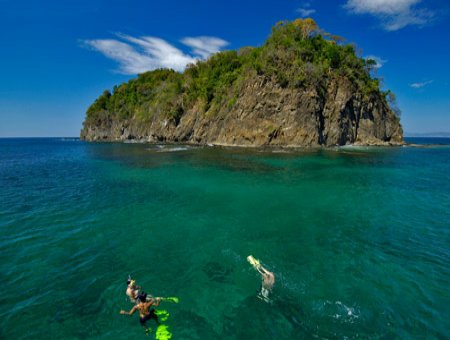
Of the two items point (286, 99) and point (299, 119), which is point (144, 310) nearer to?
point (299, 119)

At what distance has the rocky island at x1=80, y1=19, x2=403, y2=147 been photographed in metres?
71.2

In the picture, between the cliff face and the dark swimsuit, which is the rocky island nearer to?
the cliff face

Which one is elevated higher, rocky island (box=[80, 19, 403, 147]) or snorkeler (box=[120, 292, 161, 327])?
rocky island (box=[80, 19, 403, 147])

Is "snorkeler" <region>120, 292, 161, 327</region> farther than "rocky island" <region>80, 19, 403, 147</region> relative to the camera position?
No

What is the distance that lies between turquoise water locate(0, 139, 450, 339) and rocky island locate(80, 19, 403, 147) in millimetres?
49490

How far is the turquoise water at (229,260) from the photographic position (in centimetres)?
830

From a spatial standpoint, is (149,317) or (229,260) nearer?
(149,317)

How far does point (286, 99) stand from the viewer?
234ft

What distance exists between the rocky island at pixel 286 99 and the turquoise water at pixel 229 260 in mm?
49490

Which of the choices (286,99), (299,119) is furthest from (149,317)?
(286,99)

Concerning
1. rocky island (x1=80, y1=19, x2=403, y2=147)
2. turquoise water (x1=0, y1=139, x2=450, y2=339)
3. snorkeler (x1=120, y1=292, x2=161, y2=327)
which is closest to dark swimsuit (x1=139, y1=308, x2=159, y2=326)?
snorkeler (x1=120, y1=292, x2=161, y2=327)

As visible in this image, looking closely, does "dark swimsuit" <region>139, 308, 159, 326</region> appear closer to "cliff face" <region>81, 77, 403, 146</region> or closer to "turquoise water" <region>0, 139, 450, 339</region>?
"turquoise water" <region>0, 139, 450, 339</region>

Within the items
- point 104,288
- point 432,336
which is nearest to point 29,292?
point 104,288

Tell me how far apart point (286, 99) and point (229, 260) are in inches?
2614
